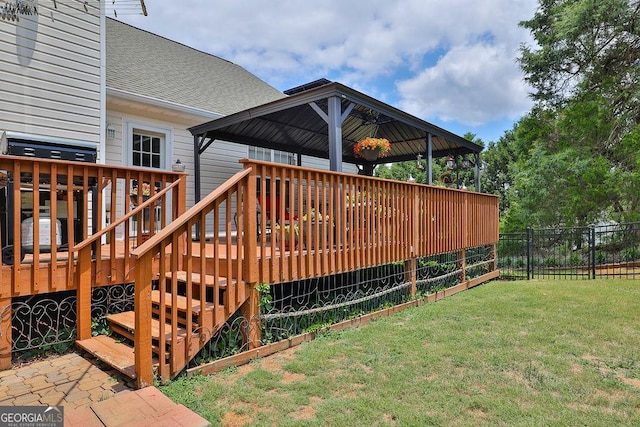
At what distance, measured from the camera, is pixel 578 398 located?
2.44 m

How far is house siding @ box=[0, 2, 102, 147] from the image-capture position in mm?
4906

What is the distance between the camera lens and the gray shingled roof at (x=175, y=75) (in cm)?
721

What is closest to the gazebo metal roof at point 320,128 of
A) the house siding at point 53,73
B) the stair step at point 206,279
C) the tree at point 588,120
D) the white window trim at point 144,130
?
the white window trim at point 144,130

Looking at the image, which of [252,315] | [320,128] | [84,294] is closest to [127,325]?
[84,294]

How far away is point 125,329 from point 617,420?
356 cm

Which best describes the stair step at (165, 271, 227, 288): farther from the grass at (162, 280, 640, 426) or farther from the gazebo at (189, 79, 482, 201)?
the gazebo at (189, 79, 482, 201)

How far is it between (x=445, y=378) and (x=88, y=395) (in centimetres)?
242

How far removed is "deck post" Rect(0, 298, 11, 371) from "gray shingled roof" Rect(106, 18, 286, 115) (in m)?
4.47

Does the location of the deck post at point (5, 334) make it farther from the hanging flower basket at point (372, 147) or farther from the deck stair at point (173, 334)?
the hanging flower basket at point (372, 147)

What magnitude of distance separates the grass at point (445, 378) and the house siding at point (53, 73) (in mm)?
4548

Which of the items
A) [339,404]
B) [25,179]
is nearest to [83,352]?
[25,179]

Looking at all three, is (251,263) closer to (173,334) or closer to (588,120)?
(173,334)

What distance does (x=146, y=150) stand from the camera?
7.12 meters

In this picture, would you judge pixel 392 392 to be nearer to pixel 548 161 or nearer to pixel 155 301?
pixel 155 301
